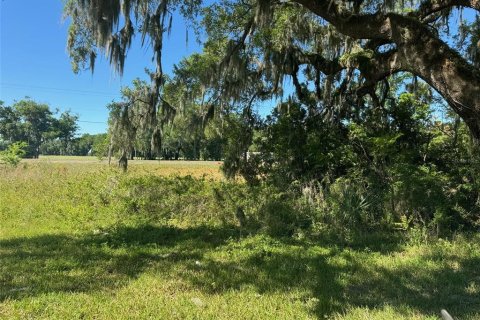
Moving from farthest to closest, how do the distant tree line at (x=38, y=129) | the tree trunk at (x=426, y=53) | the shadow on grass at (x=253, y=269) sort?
the distant tree line at (x=38, y=129), the tree trunk at (x=426, y=53), the shadow on grass at (x=253, y=269)

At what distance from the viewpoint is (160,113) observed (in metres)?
12.8

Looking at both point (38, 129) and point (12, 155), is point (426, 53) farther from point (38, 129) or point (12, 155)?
point (38, 129)

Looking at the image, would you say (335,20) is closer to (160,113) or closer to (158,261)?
(158,261)

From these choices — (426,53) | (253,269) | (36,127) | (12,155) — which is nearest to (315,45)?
(426,53)

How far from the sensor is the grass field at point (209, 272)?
3570mm

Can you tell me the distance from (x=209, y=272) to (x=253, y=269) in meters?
0.57

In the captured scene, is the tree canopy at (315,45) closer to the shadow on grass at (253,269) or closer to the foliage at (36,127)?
the shadow on grass at (253,269)

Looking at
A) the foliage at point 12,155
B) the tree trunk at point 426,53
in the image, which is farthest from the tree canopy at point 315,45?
the foliage at point 12,155

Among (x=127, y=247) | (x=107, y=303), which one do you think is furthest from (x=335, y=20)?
(x=107, y=303)

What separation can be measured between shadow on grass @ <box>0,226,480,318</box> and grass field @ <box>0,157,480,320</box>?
0.01 meters

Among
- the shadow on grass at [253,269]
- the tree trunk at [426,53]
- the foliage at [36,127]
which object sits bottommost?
the shadow on grass at [253,269]

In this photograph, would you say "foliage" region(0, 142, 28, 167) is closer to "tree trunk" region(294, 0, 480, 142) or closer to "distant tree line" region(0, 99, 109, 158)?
Result: "tree trunk" region(294, 0, 480, 142)

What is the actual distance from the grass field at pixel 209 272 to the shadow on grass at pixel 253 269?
0.01 m

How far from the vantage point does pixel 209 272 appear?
186 inches
